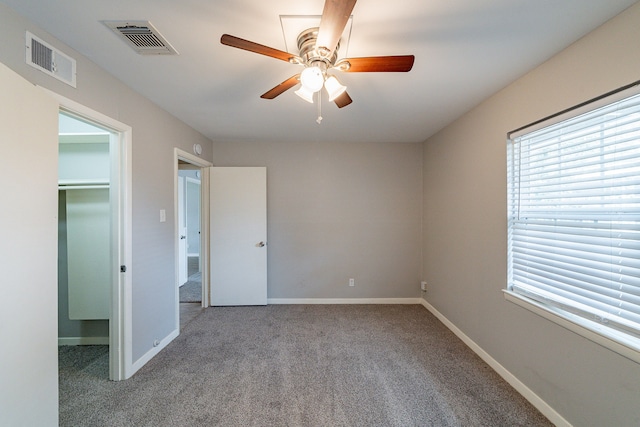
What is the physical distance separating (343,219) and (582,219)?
97.1 inches

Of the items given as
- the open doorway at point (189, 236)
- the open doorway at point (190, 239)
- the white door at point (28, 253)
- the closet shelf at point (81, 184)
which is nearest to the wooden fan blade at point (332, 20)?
the white door at point (28, 253)

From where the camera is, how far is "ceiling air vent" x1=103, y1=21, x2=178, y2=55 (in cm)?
132

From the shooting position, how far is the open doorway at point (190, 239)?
2.95m

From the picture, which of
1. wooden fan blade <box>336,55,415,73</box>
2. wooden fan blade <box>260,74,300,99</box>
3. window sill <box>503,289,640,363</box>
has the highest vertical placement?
wooden fan blade <box>260,74,300,99</box>

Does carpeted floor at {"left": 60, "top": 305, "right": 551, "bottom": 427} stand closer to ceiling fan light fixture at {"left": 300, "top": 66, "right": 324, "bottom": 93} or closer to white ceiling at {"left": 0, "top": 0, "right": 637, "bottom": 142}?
ceiling fan light fixture at {"left": 300, "top": 66, "right": 324, "bottom": 93}

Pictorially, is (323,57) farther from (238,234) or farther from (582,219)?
(238,234)

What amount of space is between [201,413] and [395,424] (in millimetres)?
1311

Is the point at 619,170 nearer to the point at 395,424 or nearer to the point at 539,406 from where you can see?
the point at 539,406

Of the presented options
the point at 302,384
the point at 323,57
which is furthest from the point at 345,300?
the point at 323,57

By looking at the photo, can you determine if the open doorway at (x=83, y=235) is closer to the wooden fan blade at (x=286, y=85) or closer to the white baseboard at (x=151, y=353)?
the white baseboard at (x=151, y=353)

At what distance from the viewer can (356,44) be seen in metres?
1.48

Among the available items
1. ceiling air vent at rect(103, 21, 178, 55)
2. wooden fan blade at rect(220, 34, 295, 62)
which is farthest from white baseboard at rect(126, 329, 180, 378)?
wooden fan blade at rect(220, 34, 295, 62)

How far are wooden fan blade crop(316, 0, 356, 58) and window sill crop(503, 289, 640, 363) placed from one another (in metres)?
2.05

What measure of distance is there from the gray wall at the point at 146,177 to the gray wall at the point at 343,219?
1208mm
